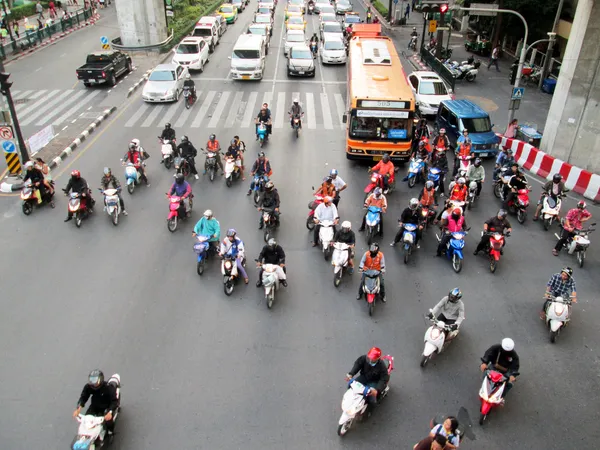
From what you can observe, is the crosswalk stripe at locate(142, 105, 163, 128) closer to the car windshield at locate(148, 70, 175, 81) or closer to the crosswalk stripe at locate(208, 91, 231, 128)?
the car windshield at locate(148, 70, 175, 81)

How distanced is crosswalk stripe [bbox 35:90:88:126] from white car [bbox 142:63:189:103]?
12.1 ft

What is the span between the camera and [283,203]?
15844 millimetres

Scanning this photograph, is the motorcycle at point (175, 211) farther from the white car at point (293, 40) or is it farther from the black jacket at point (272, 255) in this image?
the white car at point (293, 40)

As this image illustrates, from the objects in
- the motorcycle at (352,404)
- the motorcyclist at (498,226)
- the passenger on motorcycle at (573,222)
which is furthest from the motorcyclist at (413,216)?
the motorcycle at (352,404)

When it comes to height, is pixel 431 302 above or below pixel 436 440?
below

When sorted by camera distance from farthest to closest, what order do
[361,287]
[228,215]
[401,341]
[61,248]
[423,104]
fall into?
[423,104]
[228,215]
[61,248]
[361,287]
[401,341]

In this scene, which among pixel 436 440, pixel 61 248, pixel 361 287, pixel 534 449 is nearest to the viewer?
pixel 436 440

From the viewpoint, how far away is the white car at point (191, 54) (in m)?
30.0

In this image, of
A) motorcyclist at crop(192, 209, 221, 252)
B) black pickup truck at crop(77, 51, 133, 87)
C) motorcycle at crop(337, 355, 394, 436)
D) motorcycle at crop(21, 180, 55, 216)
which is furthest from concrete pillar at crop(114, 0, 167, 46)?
motorcycle at crop(337, 355, 394, 436)

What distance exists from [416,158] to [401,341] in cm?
834

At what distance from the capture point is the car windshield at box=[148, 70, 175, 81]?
25.8 m

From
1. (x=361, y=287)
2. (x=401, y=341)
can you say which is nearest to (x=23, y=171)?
(x=361, y=287)

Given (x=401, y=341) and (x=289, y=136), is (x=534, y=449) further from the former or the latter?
(x=289, y=136)

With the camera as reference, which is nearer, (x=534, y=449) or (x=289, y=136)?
(x=534, y=449)
